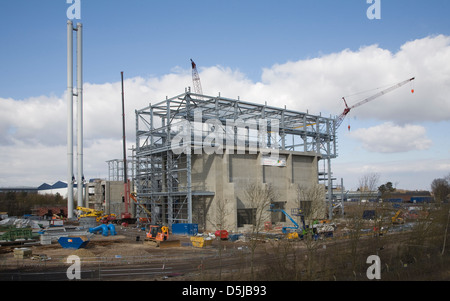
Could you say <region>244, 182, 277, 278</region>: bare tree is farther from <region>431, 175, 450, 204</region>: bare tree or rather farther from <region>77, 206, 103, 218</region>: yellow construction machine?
<region>77, 206, 103, 218</region>: yellow construction machine

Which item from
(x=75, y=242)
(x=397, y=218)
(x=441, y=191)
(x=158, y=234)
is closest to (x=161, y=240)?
(x=158, y=234)

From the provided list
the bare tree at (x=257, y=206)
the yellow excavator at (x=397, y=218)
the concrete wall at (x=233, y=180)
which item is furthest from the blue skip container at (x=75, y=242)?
the yellow excavator at (x=397, y=218)

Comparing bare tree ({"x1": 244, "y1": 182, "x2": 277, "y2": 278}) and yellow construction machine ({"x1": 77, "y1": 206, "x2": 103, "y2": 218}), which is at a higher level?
bare tree ({"x1": 244, "y1": 182, "x2": 277, "y2": 278})

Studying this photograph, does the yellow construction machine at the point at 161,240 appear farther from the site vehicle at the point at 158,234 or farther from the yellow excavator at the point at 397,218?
the yellow excavator at the point at 397,218

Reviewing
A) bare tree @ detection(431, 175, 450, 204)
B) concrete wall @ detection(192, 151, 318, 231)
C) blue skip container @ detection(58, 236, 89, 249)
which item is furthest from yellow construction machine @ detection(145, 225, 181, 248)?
bare tree @ detection(431, 175, 450, 204)

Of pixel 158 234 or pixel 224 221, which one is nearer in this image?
pixel 158 234

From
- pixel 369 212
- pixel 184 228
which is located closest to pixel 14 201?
pixel 184 228

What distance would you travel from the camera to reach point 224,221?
155 feet

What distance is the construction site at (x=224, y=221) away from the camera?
2153 cm

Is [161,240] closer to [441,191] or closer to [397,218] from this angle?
[441,191]

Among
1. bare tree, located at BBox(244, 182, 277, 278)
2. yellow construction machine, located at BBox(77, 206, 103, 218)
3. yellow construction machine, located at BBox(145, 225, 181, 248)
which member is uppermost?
bare tree, located at BBox(244, 182, 277, 278)

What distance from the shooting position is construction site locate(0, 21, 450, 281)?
21.5 meters
